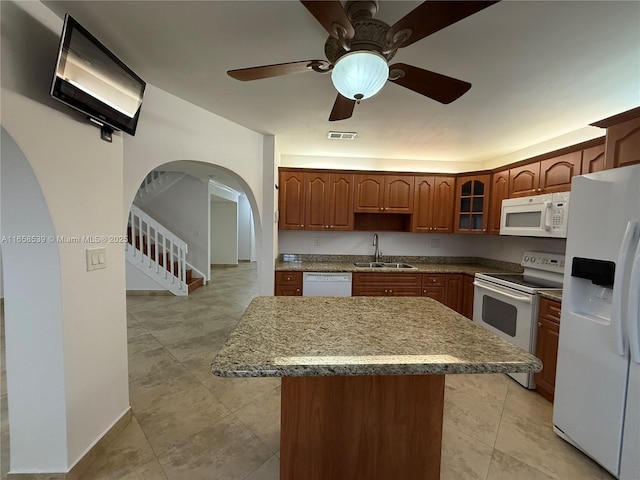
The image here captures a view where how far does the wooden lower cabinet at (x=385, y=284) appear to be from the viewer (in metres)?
3.55

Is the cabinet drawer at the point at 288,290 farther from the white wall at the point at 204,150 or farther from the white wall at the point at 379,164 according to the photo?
the white wall at the point at 379,164

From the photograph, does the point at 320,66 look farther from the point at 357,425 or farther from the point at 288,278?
the point at 288,278

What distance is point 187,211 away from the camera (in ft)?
19.8

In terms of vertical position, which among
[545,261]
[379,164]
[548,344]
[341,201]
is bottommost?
[548,344]

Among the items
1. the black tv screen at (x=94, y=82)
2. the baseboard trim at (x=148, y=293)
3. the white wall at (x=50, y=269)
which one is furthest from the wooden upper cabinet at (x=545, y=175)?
the baseboard trim at (x=148, y=293)

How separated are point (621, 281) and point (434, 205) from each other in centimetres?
254

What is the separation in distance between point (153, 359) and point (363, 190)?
3.21m

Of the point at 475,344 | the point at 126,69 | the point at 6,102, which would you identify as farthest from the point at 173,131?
the point at 475,344

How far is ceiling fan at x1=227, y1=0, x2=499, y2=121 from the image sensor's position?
0.93 m

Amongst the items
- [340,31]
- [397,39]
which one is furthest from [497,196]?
[340,31]

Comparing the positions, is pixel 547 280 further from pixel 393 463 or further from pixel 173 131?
pixel 173 131

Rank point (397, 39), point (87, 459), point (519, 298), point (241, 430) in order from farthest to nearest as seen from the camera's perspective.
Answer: point (519, 298) < point (241, 430) < point (87, 459) < point (397, 39)

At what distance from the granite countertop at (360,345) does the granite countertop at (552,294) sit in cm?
136

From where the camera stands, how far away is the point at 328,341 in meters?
1.15
